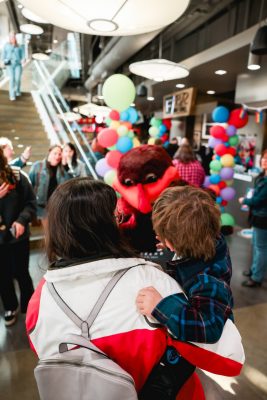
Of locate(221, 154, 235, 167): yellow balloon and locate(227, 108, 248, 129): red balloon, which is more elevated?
locate(227, 108, 248, 129): red balloon

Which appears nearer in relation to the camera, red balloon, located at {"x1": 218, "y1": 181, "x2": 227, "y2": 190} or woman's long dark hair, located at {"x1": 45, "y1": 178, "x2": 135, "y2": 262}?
woman's long dark hair, located at {"x1": 45, "y1": 178, "x2": 135, "y2": 262}

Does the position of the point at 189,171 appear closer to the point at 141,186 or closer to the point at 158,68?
the point at 158,68

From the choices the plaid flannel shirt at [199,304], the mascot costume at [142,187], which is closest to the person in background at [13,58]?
the mascot costume at [142,187]

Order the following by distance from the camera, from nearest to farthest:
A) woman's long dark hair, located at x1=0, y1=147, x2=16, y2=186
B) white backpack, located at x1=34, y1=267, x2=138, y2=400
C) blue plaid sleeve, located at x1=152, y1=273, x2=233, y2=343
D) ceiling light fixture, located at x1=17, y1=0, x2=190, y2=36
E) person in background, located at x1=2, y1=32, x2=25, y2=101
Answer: white backpack, located at x1=34, y1=267, x2=138, y2=400
blue plaid sleeve, located at x1=152, y1=273, x2=233, y2=343
ceiling light fixture, located at x1=17, y1=0, x2=190, y2=36
woman's long dark hair, located at x1=0, y1=147, x2=16, y2=186
person in background, located at x1=2, y1=32, x2=25, y2=101

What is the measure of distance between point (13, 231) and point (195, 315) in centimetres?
185

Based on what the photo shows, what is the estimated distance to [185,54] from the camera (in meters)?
6.21

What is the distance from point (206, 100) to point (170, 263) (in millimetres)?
7773

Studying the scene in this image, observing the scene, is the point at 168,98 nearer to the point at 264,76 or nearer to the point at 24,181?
the point at 264,76

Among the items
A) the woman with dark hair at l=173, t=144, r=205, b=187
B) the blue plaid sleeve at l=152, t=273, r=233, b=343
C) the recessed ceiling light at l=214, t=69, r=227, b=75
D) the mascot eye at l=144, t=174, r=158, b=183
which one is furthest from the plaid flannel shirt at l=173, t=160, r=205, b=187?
the blue plaid sleeve at l=152, t=273, r=233, b=343

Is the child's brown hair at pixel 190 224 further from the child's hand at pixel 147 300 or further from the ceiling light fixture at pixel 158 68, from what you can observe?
the ceiling light fixture at pixel 158 68

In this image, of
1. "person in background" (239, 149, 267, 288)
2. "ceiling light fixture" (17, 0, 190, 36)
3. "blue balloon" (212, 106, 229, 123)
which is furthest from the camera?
"blue balloon" (212, 106, 229, 123)

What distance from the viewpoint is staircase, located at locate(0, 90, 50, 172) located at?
630 cm

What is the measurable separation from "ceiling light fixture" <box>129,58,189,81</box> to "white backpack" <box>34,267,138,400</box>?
2.75m

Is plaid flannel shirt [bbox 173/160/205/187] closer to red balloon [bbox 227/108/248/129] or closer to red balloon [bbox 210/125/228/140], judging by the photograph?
red balloon [bbox 210/125/228/140]
